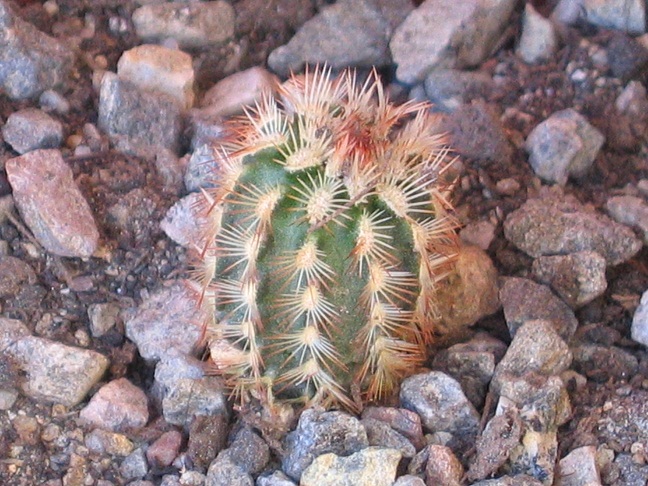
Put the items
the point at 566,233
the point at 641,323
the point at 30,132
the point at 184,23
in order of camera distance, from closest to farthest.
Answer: the point at 641,323 < the point at 566,233 < the point at 30,132 < the point at 184,23

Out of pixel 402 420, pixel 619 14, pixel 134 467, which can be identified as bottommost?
pixel 134 467

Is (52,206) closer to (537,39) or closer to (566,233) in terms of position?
(566,233)

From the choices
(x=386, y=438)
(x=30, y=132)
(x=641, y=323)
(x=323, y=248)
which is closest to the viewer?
(x=323, y=248)

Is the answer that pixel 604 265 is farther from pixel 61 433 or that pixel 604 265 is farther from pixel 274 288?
pixel 61 433

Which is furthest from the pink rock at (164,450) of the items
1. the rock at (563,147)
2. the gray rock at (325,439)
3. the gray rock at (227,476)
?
the rock at (563,147)

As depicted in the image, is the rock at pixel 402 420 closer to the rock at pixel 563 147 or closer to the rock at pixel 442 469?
the rock at pixel 442 469

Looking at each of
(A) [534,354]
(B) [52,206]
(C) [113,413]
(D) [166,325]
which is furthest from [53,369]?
(A) [534,354]
